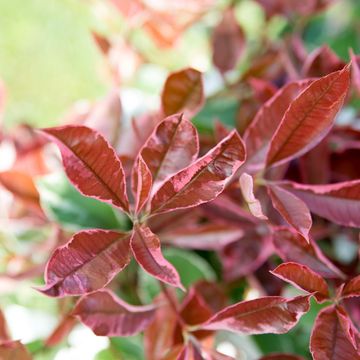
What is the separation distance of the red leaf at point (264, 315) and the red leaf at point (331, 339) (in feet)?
0.05

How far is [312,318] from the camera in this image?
0.37m

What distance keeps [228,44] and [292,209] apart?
0.24 metres

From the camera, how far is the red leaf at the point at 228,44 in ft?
1.59

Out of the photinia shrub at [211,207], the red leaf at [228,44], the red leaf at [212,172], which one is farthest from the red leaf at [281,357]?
the red leaf at [228,44]

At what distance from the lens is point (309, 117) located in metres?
0.28

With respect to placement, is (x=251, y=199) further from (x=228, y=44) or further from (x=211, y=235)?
(x=228, y=44)

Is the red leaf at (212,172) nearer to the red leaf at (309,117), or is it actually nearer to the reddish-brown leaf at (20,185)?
the red leaf at (309,117)

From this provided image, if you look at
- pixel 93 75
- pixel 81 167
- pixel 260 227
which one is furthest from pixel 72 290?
pixel 93 75

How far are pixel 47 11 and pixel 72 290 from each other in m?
0.83

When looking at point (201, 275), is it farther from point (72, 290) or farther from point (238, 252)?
point (72, 290)

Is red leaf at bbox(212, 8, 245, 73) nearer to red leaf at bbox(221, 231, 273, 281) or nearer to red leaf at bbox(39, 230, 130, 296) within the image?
red leaf at bbox(221, 231, 273, 281)

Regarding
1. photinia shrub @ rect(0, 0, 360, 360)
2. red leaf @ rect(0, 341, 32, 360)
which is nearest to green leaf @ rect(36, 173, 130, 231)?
photinia shrub @ rect(0, 0, 360, 360)

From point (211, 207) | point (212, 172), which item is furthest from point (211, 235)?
point (212, 172)

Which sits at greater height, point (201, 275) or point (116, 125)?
point (116, 125)
